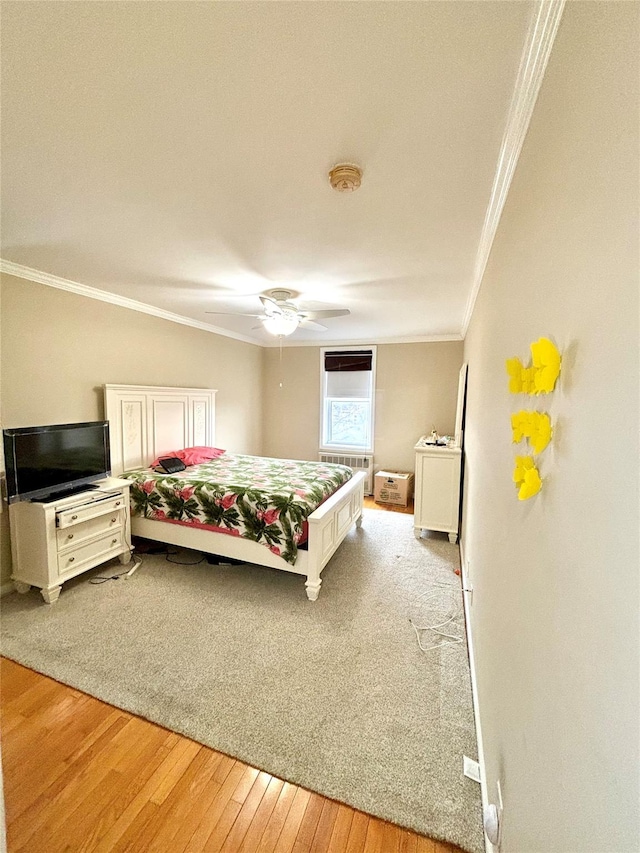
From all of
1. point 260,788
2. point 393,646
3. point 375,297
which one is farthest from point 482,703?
point 375,297

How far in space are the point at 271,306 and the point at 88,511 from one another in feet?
6.77

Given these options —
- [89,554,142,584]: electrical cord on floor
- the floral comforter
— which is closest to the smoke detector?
the floral comforter

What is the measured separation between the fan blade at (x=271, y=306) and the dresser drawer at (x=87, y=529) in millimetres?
2047

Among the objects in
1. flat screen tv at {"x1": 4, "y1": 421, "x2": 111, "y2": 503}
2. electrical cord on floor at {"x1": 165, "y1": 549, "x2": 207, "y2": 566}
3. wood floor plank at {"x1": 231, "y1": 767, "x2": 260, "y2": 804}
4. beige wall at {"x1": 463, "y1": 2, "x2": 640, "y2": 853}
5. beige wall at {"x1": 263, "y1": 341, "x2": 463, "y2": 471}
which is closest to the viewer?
beige wall at {"x1": 463, "y1": 2, "x2": 640, "y2": 853}

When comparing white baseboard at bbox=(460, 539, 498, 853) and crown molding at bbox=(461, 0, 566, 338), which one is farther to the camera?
white baseboard at bbox=(460, 539, 498, 853)

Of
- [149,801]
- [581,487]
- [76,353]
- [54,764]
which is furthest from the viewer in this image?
[76,353]

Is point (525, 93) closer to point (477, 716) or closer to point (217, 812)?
point (477, 716)

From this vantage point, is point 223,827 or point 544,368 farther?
point 223,827

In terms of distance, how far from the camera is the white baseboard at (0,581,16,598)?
7.90 ft

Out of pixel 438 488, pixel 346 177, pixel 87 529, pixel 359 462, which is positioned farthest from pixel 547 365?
pixel 359 462

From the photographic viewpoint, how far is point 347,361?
202 inches

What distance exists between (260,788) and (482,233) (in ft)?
8.77

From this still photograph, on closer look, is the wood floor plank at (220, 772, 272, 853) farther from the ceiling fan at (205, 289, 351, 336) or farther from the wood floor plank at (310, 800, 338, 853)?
the ceiling fan at (205, 289, 351, 336)

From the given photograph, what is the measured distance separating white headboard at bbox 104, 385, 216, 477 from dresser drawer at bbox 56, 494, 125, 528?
21.1 inches
